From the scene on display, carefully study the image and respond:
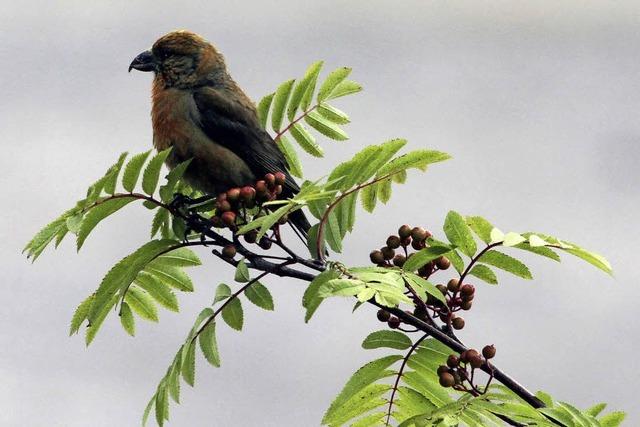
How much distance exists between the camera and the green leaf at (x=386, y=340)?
364 cm

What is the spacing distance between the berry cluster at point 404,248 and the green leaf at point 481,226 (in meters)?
0.27

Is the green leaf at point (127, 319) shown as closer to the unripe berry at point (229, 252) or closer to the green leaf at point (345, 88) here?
the unripe berry at point (229, 252)

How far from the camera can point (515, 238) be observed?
3367 millimetres

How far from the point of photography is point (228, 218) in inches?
154

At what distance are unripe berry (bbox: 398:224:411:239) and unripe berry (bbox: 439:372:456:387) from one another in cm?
64

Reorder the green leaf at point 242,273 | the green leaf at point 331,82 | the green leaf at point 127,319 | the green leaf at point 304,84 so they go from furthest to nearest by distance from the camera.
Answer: the green leaf at point 331,82
the green leaf at point 304,84
the green leaf at point 127,319
the green leaf at point 242,273

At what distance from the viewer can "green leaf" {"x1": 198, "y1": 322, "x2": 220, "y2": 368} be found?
3.76 metres

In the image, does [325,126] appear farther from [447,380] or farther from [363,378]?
[447,380]

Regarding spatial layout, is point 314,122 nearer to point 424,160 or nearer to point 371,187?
point 371,187

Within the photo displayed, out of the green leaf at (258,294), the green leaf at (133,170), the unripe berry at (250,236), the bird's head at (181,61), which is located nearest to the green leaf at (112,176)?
the green leaf at (133,170)

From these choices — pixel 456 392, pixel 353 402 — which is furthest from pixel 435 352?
pixel 353 402

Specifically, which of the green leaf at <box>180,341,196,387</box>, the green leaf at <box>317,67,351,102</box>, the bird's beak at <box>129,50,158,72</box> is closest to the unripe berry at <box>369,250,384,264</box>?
the green leaf at <box>180,341,196,387</box>

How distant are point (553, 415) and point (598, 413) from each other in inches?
29.7

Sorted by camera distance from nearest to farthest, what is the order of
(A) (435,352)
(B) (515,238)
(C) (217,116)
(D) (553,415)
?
(D) (553,415), (B) (515,238), (A) (435,352), (C) (217,116)
